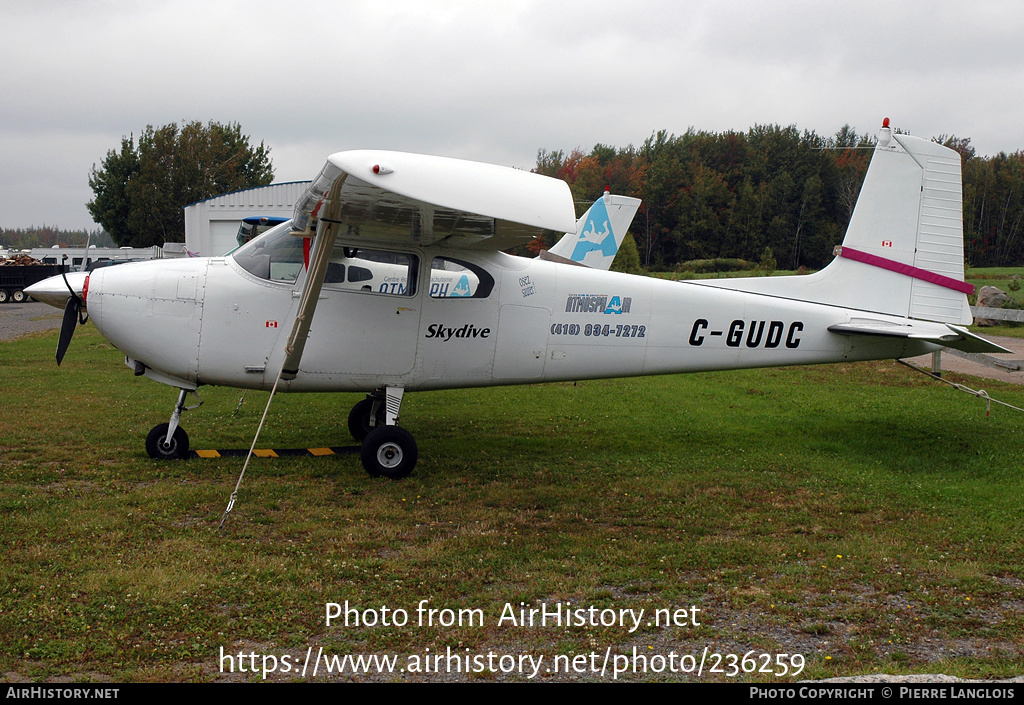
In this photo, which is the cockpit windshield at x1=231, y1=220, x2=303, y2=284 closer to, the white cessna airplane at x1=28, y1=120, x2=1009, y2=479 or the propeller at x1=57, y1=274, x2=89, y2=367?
the white cessna airplane at x1=28, y1=120, x2=1009, y2=479

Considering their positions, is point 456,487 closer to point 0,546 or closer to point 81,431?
point 0,546

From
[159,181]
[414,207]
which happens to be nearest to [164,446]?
[414,207]

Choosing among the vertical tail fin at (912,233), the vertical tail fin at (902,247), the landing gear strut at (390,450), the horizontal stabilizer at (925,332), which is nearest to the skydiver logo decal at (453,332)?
the landing gear strut at (390,450)

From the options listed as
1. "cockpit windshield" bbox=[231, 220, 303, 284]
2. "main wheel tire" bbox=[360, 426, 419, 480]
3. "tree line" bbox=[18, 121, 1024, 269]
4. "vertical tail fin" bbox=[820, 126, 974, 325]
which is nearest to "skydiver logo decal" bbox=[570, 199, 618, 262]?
"vertical tail fin" bbox=[820, 126, 974, 325]

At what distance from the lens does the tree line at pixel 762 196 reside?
53.8 meters

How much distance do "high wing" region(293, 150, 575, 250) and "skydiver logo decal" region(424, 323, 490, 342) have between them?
1213 millimetres

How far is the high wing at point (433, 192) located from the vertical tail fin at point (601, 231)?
12.7m

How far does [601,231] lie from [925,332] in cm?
1184

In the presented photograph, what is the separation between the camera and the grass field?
4.07m

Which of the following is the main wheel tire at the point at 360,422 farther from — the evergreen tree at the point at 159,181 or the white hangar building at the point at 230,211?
the evergreen tree at the point at 159,181

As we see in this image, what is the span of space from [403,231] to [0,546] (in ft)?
13.6

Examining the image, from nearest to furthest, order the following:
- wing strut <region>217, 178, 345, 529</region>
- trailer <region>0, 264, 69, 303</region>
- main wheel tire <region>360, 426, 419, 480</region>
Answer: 1. wing strut <region>217, 178, 345, 529</region>
2. main wheel tire <region>360, 426, 419, 480</region>
3. trailer <region>0, 264, 69, 303</region>
